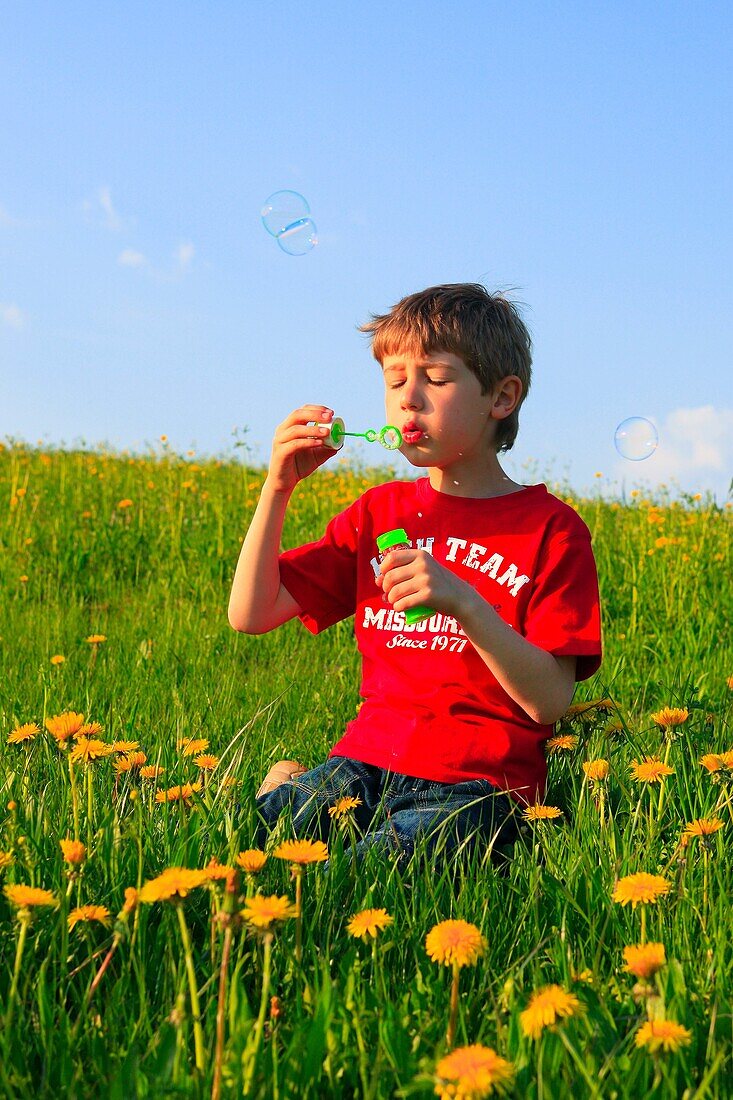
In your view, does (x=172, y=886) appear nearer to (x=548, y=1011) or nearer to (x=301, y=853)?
(x=301, y=853)

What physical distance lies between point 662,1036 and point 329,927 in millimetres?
576

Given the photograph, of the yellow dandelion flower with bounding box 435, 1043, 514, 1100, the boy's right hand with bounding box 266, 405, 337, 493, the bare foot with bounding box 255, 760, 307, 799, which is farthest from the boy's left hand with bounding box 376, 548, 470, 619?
the yellow dandelion flower with bounding box 435, 1043, 514, 1100

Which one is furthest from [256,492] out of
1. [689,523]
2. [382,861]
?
[382,861]

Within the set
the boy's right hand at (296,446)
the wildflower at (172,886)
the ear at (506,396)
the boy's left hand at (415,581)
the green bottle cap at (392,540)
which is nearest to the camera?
the wildflower at (172,886)

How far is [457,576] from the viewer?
217 centimetres

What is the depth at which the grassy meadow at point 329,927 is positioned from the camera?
4.06 feet

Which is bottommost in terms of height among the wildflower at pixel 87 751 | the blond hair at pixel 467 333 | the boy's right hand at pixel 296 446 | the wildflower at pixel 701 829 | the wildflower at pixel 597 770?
the wildflower at pixel 701 829

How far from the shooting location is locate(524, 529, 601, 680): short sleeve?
2352 mm

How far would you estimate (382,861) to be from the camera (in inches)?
73.4

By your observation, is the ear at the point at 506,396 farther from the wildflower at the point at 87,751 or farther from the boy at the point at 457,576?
the wildflower at the point at 87,751

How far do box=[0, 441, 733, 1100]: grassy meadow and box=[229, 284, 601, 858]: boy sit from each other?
154 millimetres

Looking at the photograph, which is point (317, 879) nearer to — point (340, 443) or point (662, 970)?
point (662, 970)

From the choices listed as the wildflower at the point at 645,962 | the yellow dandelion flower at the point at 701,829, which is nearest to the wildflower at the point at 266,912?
the wildflower at the point at 645,962

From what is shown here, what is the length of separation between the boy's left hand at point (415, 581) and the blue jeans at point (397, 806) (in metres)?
0.41
